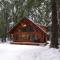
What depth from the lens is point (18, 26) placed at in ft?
98.5

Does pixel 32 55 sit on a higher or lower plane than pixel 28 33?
lower

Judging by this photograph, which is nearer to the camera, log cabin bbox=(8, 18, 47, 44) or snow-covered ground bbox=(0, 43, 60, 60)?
snow-covered ground bbox=(0, 43, 60, 60)

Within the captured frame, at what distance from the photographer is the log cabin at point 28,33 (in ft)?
93.9

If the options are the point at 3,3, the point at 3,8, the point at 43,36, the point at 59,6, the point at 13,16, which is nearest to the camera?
the point at 59,6

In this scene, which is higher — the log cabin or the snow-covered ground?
the log cabin

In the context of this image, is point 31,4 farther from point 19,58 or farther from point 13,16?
point 13,16

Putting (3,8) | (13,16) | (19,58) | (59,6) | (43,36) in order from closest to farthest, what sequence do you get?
(19,58) < (59,6) < (43,36) < (3,8) < (13,16)

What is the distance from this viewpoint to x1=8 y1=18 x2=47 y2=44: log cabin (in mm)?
28636

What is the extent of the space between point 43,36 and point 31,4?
11254mm

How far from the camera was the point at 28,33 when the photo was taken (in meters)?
29.6

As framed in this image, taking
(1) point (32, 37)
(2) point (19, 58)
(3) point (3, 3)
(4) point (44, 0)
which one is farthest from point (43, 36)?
(2) point (19, 58)

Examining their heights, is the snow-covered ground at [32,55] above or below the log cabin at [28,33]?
below

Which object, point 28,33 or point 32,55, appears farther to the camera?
point 28,33

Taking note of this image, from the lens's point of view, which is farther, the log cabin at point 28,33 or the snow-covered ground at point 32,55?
the log cabin at point 28,33
